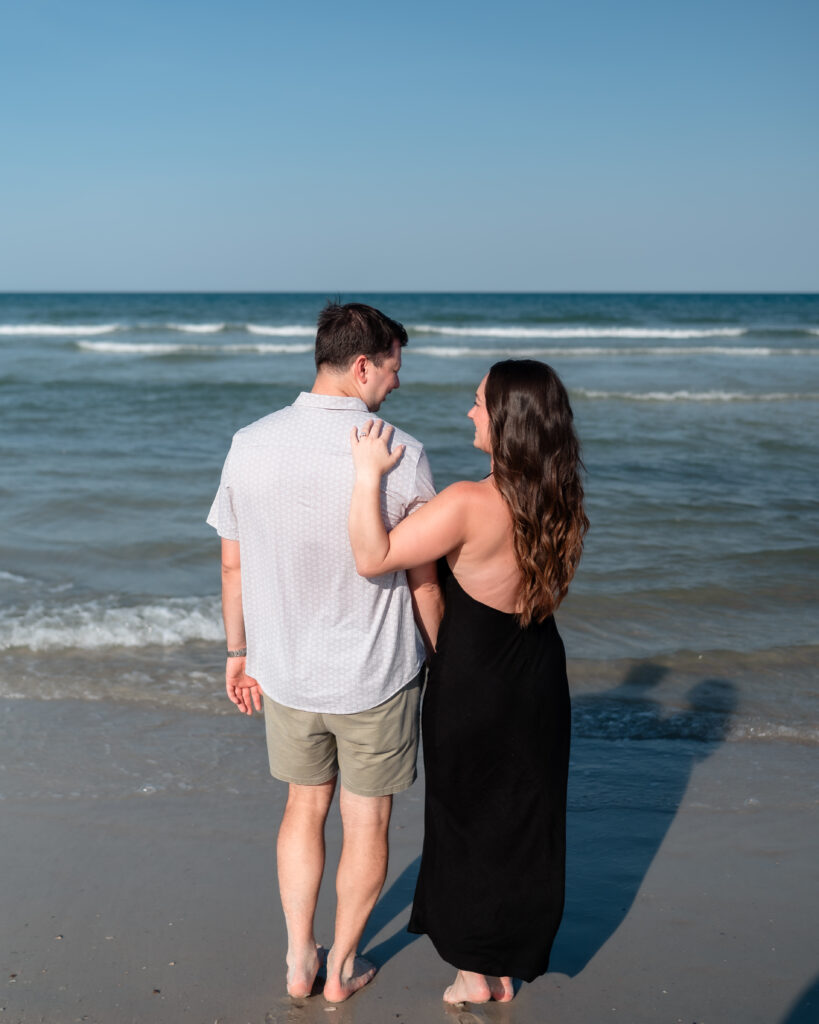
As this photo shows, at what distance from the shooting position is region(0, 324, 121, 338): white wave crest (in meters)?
36.2

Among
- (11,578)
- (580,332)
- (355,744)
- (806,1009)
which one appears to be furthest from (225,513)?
(580,332)

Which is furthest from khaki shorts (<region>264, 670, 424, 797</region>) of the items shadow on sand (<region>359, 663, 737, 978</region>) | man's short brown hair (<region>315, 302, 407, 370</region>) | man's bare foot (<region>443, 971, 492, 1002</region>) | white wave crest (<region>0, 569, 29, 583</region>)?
white wave crest (<region>0, 569, 29, 583</region>)

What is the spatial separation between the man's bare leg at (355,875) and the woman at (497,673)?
123mm

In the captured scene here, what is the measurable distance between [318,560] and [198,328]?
3804 centimetres

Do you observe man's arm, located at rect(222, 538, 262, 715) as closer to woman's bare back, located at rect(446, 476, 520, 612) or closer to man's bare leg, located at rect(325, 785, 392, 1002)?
man's bare leg, located at rect(325, 785, 392, 1002)

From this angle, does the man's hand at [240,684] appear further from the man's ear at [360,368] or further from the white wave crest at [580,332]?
the white wave crest at [580,332]

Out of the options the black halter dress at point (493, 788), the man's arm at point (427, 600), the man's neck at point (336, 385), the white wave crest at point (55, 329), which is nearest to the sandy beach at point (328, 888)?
the black halter dress at point (493, 788)

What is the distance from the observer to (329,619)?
2.35 metres

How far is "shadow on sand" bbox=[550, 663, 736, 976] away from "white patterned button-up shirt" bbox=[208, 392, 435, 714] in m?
1.15

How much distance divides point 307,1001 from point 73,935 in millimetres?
743

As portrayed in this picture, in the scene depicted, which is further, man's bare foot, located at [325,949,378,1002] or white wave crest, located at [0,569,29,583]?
white wave crest, located at [0,569,29,583]

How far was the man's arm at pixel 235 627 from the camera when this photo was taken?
257 cm

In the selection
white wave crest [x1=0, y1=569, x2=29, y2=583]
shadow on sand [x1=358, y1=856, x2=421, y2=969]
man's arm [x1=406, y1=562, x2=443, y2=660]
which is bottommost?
shadow on sand [x1=358, y1=856, x2=421, y2=969]

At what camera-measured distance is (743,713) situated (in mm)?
4637
